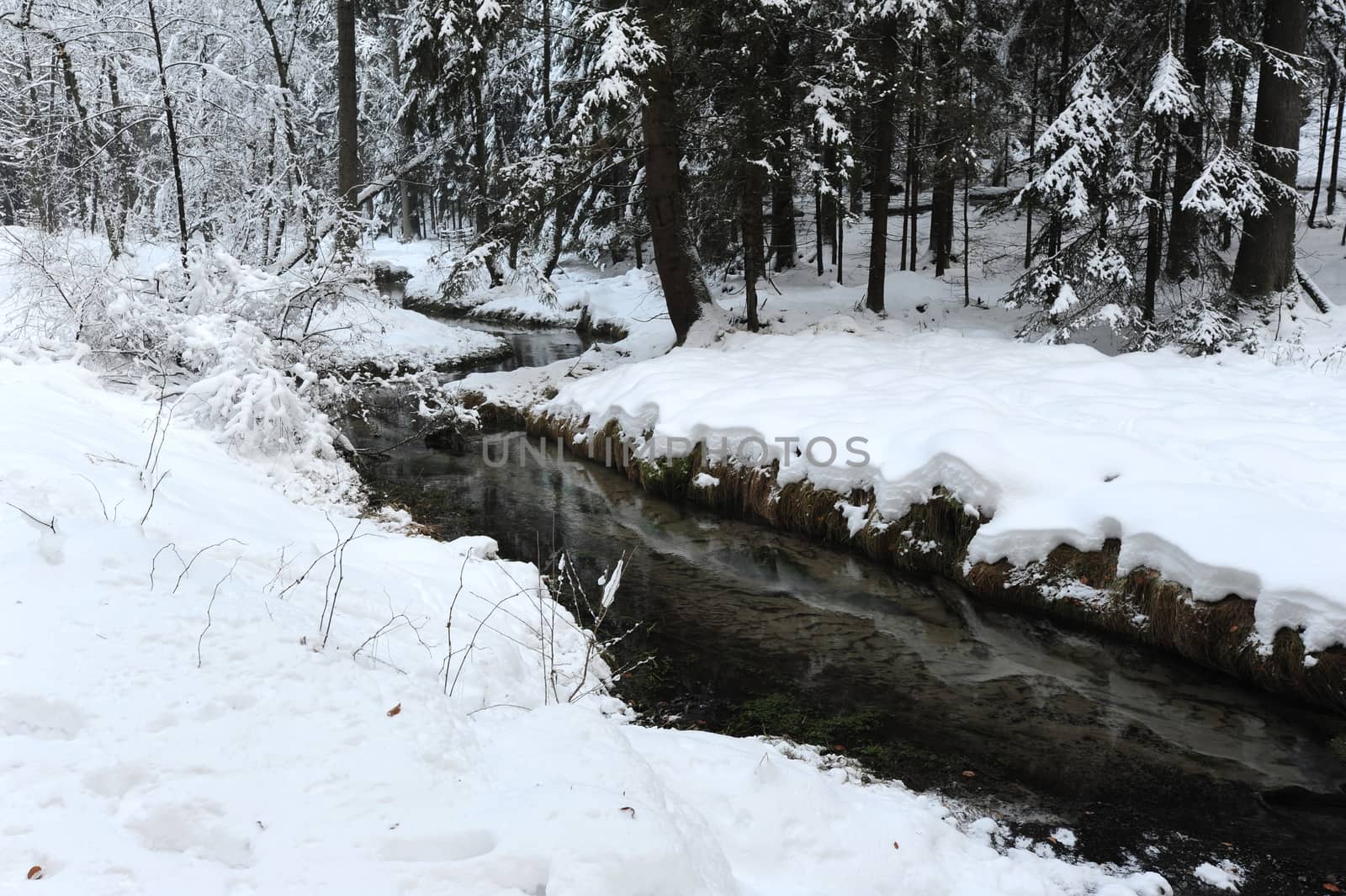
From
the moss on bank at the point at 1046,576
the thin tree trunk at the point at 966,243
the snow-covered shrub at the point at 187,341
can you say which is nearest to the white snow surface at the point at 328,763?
the moss on bank at the point at 1046,576

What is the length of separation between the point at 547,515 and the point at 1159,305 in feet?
36.0

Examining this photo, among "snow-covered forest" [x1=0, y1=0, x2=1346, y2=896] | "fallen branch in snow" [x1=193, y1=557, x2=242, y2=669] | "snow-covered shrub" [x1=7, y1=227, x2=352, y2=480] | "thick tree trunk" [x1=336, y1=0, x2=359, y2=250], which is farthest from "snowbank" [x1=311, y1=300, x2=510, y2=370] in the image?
"fallen branch in snow" [x1=193, y1=557, x2=242, y2=669]

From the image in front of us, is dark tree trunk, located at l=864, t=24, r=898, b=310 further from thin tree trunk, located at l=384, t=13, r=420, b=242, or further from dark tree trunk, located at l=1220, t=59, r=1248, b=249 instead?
thin tree trunk, located at l=384, t=13, r=420, b=242

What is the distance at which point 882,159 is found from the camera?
14.5 metres

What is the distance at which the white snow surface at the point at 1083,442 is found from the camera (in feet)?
16.8

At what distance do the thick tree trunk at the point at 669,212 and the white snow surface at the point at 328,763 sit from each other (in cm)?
936

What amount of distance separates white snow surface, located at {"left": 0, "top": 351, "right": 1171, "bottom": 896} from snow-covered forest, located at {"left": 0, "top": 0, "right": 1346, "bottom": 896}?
0.02 m

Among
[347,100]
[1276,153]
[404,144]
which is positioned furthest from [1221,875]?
[404,144]

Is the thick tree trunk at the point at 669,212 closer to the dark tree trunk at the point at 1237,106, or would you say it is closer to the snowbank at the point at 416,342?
the snowbank at the point at 416,342

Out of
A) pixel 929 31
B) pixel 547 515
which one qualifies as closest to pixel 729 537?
pixel 547 515

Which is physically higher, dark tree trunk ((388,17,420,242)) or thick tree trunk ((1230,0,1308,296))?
dark tree trunk ((388,17,420,242))

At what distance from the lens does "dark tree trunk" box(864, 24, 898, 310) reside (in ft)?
43.1

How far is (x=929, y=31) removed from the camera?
507 inches

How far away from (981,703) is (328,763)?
388cm
